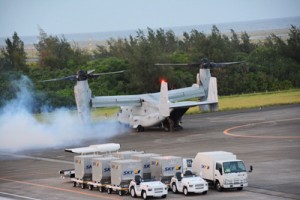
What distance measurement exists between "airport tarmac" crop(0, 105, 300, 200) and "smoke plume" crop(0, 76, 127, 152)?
367cm

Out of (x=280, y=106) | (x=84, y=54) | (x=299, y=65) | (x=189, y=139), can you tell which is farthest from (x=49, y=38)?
(x=189, y=139)

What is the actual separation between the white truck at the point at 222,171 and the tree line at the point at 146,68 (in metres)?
56.7

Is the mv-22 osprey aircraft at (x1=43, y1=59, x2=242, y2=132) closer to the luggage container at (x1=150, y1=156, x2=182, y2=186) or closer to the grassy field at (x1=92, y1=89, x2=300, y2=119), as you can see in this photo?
the grassy field at (x1=92, y1=89, x2=300, y2=119)

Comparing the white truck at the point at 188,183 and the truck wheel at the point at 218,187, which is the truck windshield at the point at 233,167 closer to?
the truck wheel at the point at 218,187

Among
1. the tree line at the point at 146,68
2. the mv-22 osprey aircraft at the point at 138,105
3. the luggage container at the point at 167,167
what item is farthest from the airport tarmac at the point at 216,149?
the tree line at the point at 146,68

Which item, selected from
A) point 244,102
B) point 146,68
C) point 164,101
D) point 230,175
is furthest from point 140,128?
point 230,175

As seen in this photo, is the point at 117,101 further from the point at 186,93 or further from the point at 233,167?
the point at 233,167

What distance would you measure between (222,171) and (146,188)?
513 centimetres

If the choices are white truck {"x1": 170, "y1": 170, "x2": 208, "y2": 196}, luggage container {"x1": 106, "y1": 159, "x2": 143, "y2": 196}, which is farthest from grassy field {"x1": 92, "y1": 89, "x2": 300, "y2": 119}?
white truck {"x1": 170, "y1": 170, "x2": 208, "y2": 196}

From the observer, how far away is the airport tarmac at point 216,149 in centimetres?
5197

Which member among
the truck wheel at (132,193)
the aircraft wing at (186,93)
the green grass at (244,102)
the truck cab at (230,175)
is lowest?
the truck wheel at (132,193)

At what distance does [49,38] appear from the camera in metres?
161

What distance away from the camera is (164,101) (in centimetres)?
8138

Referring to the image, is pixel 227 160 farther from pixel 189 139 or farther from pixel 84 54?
pixel 84 54
